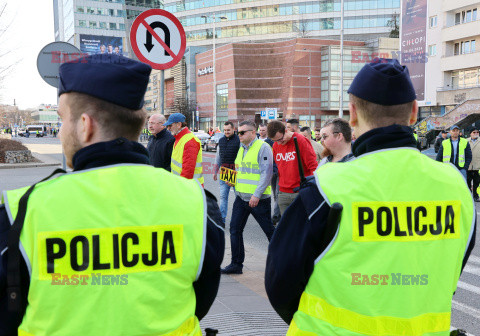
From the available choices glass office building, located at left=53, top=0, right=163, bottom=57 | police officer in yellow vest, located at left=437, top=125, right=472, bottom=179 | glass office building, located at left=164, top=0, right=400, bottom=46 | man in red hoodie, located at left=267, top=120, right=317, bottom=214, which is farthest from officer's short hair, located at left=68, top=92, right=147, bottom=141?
glass office building, located at left=53, top=0, right=163, bottom=57

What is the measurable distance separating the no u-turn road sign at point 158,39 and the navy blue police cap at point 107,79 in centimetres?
344

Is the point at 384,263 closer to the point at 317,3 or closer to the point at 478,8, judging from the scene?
the point at 478,8

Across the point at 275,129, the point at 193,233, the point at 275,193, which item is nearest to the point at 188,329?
the point at 193,233

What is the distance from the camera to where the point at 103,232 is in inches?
60.3

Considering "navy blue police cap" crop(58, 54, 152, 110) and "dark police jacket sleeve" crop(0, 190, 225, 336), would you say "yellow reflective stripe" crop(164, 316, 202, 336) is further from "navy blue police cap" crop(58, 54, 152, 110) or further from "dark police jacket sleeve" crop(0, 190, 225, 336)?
"navy blue police cap" crop(58, 54, 152, 110)

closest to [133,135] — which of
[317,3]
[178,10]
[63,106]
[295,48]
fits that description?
[63,106]

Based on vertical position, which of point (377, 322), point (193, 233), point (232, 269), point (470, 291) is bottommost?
point (470, 291)

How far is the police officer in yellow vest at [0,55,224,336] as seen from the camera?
58.0 inches

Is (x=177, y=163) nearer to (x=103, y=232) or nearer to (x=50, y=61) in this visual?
(x=50, y=61)

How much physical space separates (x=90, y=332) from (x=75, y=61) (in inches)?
37.2

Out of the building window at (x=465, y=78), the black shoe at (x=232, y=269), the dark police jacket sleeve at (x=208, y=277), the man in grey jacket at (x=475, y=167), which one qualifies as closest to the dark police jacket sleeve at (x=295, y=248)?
the dark police jacket sleeve at (x=208, y=277)

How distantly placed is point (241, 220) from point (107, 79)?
4.87 metres

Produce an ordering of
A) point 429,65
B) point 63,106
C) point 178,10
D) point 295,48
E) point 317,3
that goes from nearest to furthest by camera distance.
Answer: point 63,106
point 429,65
point 295,48
point 317,3
point 178,10

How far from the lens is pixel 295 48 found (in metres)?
64.1
